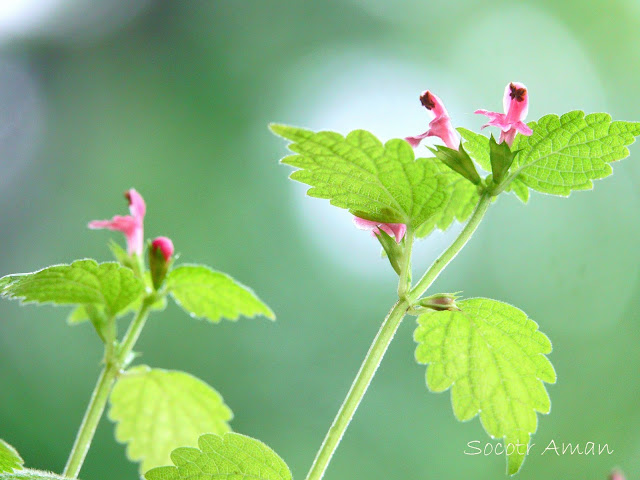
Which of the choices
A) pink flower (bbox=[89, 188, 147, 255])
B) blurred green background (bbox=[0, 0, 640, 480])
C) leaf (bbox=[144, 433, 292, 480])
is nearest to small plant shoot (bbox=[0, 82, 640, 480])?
leaf (bbox=[144, 433, 292, 480])

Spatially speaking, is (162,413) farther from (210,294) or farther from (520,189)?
(520,189)

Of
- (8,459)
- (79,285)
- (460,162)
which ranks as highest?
(460,162)

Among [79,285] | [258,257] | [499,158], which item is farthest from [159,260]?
[258,257]

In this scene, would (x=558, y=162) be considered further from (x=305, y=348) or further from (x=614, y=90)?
(x=614, y=90)

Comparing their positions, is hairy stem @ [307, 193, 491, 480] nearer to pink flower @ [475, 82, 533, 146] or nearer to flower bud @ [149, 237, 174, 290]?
pink flower @ [475, 82, 533, 146]

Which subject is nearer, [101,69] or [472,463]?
[472,463]

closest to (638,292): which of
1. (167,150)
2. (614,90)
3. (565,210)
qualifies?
(565,210)
